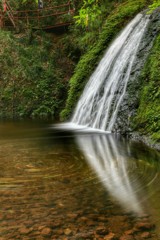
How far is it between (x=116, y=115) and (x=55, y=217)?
4522 millimetres

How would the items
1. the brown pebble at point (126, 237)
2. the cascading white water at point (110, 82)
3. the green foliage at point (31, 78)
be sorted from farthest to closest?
the green foliage at point (31, 78)
the cascading white water at point (110, 82)
the brown pebble at point (126, 237)

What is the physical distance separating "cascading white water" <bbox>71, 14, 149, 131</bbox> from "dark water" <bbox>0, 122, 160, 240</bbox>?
8.91ft

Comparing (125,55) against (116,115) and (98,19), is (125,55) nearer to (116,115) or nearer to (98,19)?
(116,115)

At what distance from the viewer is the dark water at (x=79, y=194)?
1780 millimetres

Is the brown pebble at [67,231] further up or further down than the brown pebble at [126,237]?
further down

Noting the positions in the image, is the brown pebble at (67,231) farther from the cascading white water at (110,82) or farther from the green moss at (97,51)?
the green moss at (97,51)

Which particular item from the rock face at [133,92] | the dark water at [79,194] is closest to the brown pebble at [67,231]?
the dark water at [79,194]

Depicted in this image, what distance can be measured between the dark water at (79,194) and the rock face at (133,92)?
1.79 metres

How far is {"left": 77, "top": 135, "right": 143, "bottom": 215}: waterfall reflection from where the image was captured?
90.8 inches

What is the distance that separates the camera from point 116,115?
20.7 feet

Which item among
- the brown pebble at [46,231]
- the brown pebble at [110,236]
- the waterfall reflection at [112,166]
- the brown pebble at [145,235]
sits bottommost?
the waterfall reflection at [112,166]

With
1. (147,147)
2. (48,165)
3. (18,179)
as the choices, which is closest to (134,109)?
(147,147)

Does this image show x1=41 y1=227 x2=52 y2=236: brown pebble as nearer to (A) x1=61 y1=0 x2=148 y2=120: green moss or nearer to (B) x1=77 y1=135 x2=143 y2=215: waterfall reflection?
(B) x1=77 y1=135 x2=143 y2=215: waterfall reflection

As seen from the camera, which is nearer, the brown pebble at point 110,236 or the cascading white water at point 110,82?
the brown pebble at point 110,236
